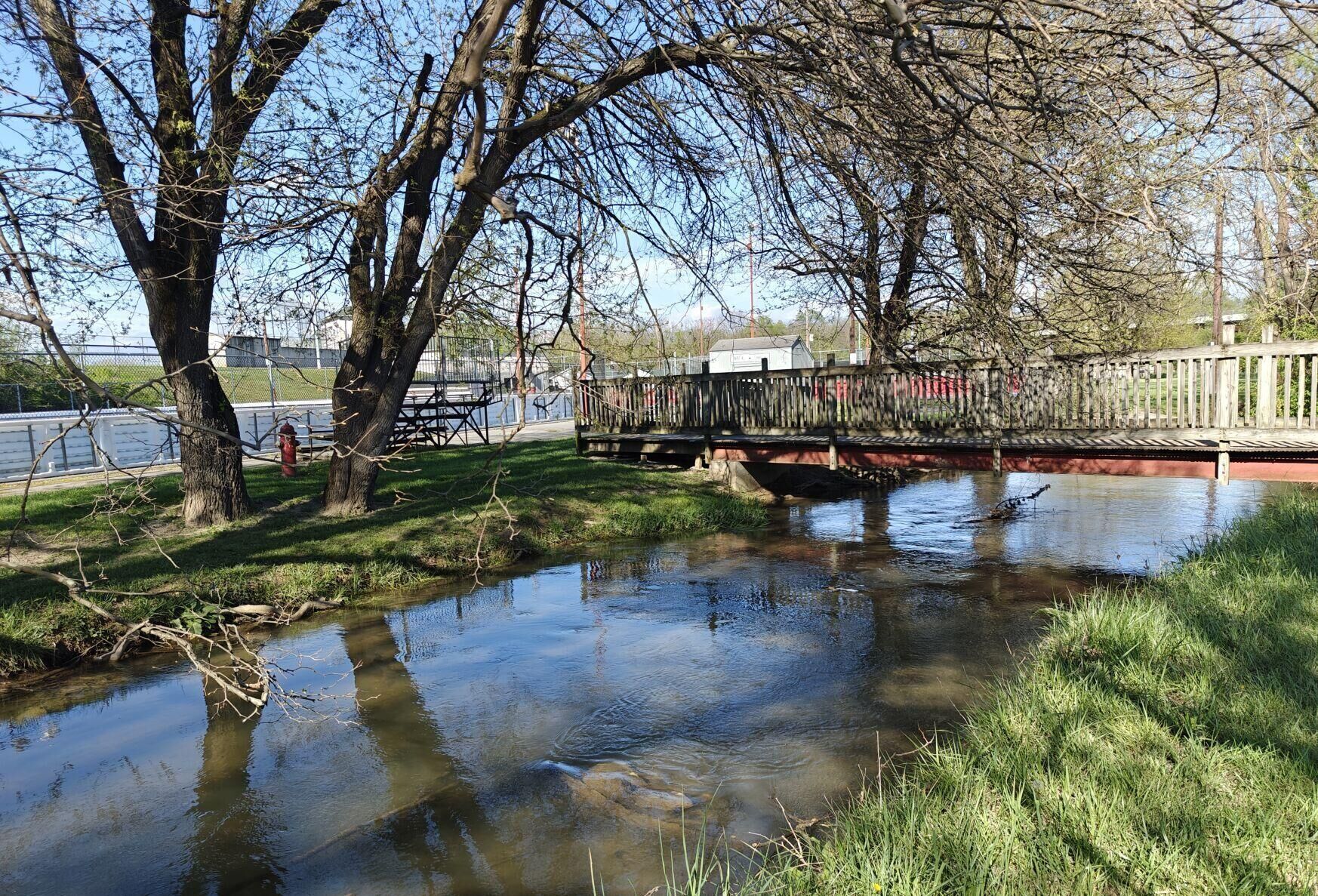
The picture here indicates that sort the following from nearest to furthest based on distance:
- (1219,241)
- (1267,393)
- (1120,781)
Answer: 1. (1120,781)
2. (1267,393)
3. (1219,241)

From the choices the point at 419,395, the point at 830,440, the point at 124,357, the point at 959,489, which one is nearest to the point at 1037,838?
the point at 830,440

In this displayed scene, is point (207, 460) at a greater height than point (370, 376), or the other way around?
point (370, 376)

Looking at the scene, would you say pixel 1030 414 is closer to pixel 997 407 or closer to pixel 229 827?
pixel 997 407

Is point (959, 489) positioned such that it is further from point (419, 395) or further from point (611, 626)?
point (419, 395)

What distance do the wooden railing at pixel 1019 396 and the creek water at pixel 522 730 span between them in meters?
1.85

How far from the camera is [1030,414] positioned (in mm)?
11570

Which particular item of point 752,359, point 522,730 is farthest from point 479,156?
point 752,359

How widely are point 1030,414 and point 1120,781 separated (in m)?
8.08

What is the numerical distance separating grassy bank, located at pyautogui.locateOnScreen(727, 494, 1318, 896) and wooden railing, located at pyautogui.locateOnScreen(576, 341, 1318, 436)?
325cm

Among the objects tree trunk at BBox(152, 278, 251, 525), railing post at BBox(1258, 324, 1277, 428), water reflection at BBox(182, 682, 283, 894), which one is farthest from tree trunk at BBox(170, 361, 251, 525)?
railing post at BBox(1258, 324, 1277, 428)

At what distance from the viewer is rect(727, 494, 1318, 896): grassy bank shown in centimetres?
349

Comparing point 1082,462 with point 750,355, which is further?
point 750,355

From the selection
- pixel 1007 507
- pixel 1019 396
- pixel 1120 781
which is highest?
pixel 1019 396

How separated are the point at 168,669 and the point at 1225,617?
8.73 meters
